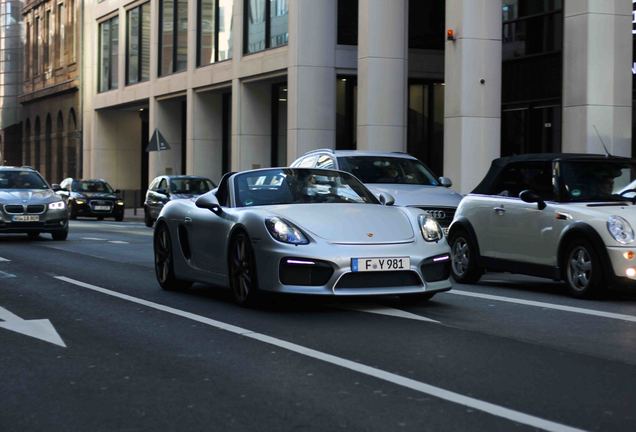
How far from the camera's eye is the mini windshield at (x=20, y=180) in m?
24.0

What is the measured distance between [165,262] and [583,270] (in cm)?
427

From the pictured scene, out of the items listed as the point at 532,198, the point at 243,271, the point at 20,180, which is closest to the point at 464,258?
the point at 532,198

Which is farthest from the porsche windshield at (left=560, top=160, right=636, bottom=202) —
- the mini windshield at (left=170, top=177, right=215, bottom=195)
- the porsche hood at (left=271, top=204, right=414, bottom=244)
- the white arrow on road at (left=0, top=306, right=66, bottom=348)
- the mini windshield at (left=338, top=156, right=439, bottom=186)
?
the mini windshield at (left=170, top=177, right=215, bottom=195)

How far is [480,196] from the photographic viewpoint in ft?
43.5

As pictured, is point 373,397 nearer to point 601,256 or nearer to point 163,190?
point 601,256

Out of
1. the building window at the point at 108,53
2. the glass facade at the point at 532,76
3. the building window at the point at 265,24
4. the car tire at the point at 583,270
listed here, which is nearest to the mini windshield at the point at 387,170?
the car tire at the point at 583,270

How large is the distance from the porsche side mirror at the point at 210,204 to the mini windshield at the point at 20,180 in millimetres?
13766

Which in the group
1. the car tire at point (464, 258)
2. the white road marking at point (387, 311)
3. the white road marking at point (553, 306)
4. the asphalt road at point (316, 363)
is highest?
the car tire at point (464, 258)

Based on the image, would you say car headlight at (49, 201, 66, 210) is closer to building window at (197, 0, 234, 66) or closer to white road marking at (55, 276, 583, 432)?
white road marking at (55, 276, 583, 432)

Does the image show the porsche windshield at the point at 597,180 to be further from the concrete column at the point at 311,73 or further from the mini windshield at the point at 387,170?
the concrete column at the point at 311,73

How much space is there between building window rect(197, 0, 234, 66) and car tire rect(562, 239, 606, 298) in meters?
31.1

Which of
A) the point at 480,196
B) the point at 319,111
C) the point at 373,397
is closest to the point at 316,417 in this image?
the point at 373,397

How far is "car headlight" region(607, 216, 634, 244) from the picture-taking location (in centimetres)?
1091

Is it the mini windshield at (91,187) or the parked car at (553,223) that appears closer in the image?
the parked car at (553,223)
